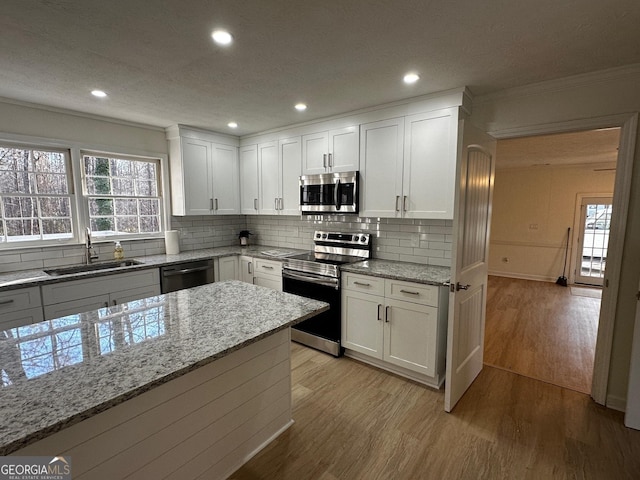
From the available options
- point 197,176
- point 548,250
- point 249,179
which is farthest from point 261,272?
point 548,250

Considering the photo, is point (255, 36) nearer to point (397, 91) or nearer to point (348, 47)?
point (348, 47)

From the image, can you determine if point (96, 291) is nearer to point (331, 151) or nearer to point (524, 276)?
point (331, 151)

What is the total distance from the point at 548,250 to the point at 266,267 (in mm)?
5729

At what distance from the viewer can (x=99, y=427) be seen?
113cm

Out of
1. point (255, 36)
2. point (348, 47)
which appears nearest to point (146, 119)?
point (255, 36)

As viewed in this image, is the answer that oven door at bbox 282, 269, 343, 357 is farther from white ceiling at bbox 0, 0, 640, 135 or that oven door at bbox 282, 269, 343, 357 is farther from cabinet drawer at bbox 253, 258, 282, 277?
white ceiling at bbox 0, 0, 640, 135

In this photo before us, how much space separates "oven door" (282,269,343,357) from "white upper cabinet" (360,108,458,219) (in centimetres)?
82

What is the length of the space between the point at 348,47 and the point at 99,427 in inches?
85.2

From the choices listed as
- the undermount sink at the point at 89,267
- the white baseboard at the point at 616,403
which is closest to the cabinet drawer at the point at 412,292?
the white baseboard at the point at 616,403

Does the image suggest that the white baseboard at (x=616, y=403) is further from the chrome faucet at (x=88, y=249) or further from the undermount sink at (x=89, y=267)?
the chrome faucet at (x=88, y=249)

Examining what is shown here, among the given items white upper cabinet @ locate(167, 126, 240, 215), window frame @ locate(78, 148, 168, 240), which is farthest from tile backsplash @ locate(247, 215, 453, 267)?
window frame @ locate(78, 148, 168, 240)

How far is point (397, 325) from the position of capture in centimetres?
266

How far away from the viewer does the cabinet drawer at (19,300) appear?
2328mm

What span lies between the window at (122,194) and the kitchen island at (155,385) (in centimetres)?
213
